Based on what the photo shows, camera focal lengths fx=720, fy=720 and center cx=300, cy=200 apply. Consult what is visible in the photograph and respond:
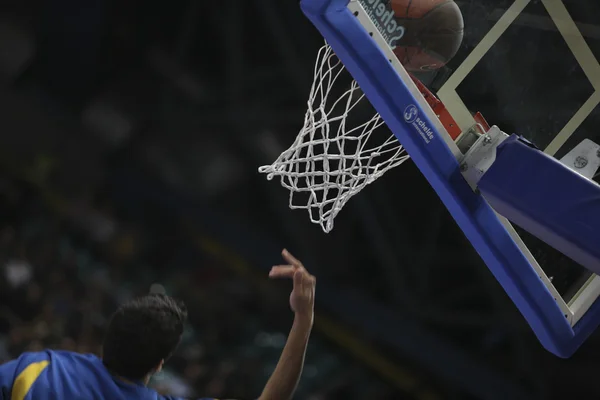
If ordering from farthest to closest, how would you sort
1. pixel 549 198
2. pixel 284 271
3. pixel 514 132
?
pixel 514 132 → pixel 549 198 → pixel 284 271

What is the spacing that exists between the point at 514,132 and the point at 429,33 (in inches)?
13.9

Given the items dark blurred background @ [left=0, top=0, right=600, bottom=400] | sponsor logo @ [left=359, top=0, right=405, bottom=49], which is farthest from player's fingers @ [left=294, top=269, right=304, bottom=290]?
dark blurred background @ [left=0, top=0, right=600, bottom=400]

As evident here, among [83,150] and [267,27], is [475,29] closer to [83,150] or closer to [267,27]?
[267,27]

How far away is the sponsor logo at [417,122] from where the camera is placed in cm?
177

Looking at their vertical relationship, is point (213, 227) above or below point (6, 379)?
below

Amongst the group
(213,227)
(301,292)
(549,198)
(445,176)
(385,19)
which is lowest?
(213,227)

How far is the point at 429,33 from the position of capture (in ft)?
6.08

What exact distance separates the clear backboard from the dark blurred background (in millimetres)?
3008

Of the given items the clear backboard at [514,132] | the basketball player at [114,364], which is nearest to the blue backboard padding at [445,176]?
the clear backboard at [514,132]

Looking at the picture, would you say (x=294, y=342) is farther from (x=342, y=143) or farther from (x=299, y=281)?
(x=342, y=143)

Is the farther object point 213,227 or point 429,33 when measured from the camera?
point 213,227

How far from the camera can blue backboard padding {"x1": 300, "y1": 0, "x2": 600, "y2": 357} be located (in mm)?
1707

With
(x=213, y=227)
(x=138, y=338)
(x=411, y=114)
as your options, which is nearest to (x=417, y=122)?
(x=411, y=114)

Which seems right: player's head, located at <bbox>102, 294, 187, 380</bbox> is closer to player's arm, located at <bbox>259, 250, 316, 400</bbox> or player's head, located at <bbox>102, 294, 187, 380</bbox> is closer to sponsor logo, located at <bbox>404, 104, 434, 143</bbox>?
player's arm, located at <bbox>259, 250, 316, 400</bbox>
